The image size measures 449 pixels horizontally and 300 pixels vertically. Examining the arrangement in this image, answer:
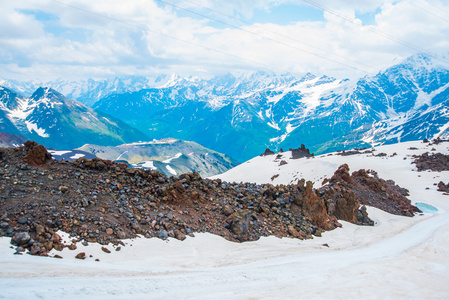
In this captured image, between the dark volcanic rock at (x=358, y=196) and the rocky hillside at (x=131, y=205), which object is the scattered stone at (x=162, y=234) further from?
the dark volcanic rock at (x=358, y=196)

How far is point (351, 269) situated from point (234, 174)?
61.8 meters

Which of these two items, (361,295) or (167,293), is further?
(361,295)

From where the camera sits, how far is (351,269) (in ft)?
46.7

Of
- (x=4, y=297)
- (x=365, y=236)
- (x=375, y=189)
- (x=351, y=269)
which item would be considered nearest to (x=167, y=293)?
(x=4, y=297)

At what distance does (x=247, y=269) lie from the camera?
13.0 m

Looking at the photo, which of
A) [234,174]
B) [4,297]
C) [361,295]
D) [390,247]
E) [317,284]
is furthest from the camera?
[234,174]

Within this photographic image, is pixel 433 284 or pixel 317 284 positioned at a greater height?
pixel 433 284

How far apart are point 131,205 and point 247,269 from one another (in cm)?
677

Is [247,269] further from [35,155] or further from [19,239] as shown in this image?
[35,155]

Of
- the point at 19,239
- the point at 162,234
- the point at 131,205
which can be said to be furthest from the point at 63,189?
the point at 162,234

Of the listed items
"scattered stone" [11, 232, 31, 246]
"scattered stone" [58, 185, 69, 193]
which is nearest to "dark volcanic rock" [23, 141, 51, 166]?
"scattered stone" [58, 185, 69, 193]

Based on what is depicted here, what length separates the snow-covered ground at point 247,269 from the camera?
373 inches

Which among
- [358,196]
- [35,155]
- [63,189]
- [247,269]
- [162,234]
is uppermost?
[35,155]

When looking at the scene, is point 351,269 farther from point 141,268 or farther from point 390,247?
point 141,268
